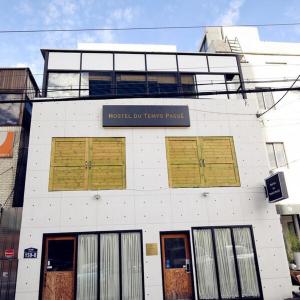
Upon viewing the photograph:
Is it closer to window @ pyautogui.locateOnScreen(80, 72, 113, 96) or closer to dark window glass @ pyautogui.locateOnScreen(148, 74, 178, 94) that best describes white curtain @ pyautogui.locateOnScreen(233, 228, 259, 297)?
dark window glass @ pyautogui.locateOnScreen(148, 74, 178, 94)

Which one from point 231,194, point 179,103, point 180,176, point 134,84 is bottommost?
point 231,194

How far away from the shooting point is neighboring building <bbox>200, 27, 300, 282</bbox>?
645 inches

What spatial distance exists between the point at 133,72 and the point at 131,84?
0.67 meters

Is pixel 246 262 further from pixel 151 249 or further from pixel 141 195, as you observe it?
pixel 141 195

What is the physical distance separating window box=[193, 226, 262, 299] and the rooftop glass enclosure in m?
6.90

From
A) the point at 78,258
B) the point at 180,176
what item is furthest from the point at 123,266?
the point at 180,176

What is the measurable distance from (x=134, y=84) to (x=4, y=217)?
27.9 ft

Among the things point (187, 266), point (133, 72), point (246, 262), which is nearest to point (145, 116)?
point (133, 72)

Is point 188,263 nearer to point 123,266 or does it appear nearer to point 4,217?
point 123,266

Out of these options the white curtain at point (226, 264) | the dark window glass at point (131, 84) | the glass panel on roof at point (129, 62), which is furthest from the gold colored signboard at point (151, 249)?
the glass panel on roof at point (129, 62)

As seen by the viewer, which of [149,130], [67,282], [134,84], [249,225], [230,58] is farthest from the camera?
[230,58]

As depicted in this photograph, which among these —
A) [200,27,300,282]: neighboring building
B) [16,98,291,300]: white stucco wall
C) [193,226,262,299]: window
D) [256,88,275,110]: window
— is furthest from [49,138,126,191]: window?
[256,88,275,110]: window

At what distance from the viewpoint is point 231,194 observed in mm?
12734

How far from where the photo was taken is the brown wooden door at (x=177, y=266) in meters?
11.4
